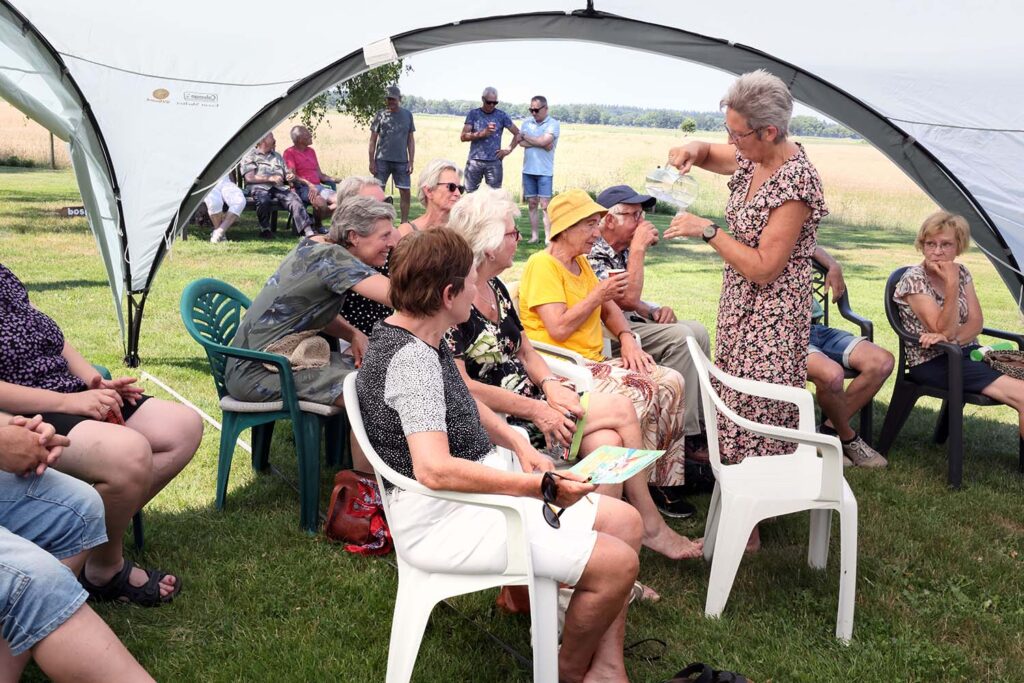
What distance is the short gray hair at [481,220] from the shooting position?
3.27 metres

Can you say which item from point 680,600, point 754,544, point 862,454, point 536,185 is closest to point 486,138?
point 536,185

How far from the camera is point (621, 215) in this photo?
184 inches

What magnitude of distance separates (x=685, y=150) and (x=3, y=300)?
2.62m

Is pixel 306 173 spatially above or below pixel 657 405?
above

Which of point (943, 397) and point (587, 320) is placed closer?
point (587, 320)

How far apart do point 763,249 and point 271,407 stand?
1933 mm

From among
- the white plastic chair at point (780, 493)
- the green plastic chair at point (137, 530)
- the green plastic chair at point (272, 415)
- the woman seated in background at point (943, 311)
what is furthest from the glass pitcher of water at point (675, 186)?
the green plastic chair at point (137, 530)

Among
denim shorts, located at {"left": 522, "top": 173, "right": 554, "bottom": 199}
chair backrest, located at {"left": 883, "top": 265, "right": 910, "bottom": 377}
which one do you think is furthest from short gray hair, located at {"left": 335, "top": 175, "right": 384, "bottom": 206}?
denim shorts, located at {"left": 522, "top": 173, "right": 554, "bottom": 199}

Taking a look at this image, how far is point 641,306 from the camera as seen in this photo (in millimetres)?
4844

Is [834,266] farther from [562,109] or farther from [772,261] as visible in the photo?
[562,109]

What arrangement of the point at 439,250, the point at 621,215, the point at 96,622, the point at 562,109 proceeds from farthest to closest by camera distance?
the point at 562,109, the point at 621,215, the point at 439,250, the point at 96,622

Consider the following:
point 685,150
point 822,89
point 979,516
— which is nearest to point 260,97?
point 685,150

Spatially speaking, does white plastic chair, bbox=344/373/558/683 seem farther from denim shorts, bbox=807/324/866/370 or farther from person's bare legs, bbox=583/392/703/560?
denim shorts, bbox=807/324/866/370

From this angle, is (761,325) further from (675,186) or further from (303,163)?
(303,163)
